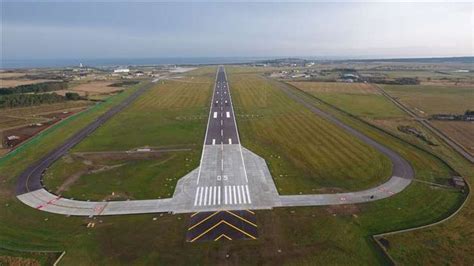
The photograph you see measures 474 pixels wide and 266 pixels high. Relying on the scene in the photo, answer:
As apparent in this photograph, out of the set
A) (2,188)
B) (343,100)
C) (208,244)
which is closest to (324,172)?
(208,244)

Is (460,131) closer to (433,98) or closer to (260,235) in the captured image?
(433,98)

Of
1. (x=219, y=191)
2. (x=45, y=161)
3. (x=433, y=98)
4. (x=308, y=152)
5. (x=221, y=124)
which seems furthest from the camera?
(x=433, y=98)

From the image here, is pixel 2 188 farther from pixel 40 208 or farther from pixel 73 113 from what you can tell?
pixel 73 113

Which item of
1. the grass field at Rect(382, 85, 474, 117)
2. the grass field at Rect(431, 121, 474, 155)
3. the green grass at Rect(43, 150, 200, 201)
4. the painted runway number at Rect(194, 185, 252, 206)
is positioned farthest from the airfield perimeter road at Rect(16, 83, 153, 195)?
the grass field at Rect(382, 85, 474, 117)

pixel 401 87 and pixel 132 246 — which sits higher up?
pixel 401 87

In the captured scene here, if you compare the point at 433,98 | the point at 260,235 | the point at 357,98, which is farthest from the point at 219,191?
the point at 433,98

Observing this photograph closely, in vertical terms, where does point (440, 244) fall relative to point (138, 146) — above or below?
below

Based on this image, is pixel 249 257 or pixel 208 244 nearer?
pixel 249 257

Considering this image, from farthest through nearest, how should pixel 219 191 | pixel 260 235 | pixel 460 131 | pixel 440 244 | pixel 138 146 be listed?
pixel 460 131, pixel 138 146, pixel 219 191, pixel 260 235, pixel 440 244
